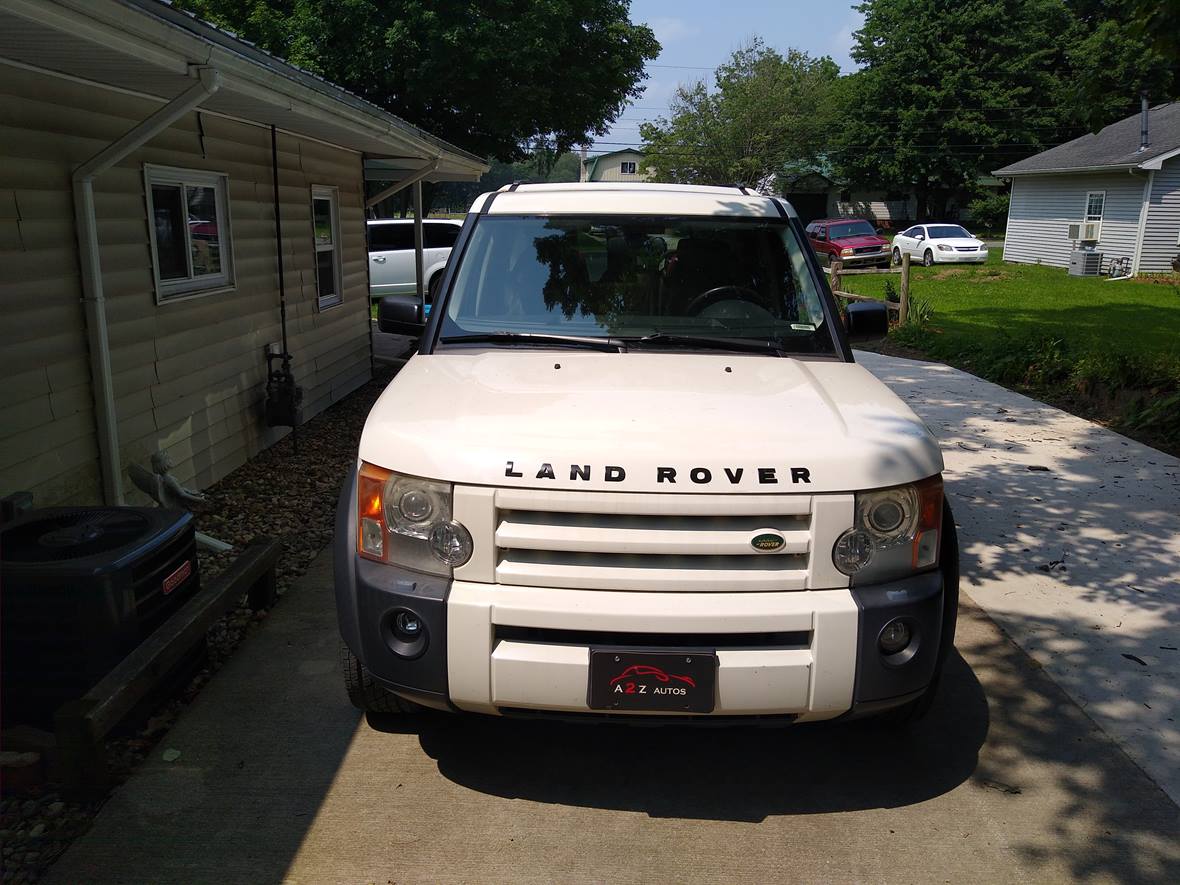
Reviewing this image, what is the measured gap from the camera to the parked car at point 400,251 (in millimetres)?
18516

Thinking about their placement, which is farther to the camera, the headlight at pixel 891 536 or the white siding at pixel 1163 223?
the white siding at pixel 1163 223

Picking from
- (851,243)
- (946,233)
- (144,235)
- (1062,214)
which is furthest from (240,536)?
(1062,214)

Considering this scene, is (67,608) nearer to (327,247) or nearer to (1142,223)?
(327,247)

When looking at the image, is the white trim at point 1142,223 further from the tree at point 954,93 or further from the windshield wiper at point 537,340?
the windshield wiper at point 537,340

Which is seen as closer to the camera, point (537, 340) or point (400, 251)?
point (537, 340)

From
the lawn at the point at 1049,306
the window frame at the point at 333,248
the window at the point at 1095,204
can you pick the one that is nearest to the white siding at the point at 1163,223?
the lawn at the point at 1049,306

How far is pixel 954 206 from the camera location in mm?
51531

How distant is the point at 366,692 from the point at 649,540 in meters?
1.26

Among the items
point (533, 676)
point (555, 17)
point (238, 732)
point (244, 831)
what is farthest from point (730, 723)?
point (555, 17)

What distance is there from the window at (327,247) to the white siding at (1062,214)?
2425 centimetres

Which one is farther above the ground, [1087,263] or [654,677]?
[1087,263]

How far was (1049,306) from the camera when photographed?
20.5 metres

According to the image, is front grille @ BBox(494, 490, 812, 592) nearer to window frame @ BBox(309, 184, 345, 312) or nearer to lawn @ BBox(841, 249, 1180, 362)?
window frame @ BBox(309, 184, 345, 312)

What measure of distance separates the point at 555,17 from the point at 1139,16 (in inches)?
779
